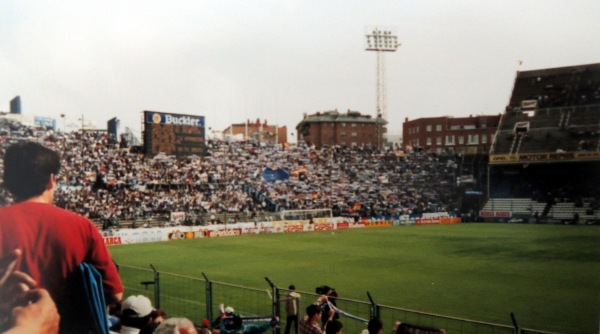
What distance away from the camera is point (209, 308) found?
595 centimetres

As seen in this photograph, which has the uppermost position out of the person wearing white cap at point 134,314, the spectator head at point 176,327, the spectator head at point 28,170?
the spectator head at point 28,170

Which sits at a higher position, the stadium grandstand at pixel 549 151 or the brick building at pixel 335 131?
the brick building at pixel 335 131

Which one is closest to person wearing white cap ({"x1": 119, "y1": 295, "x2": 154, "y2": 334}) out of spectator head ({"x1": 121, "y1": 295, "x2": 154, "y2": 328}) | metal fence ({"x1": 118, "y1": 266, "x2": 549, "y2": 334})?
spectator head ({"x1": 121, "y1": 295, "x2": 154, "y2": 328})

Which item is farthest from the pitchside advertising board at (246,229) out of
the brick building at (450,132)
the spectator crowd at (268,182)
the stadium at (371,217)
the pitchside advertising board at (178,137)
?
the brick building at (450,132)

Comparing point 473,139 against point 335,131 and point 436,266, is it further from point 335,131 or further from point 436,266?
point 436,266

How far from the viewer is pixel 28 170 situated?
2701mm

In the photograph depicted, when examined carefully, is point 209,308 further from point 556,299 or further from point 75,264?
point 556,299

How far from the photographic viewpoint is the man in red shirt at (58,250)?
2510 millimetres

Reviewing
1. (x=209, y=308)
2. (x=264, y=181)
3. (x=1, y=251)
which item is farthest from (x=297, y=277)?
(x=264, y=181)

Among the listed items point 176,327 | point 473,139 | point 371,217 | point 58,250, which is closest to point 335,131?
point 371,217

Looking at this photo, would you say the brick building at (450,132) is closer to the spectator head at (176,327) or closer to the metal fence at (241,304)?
the metal fence at (241,304)

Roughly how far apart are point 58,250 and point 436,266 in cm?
995

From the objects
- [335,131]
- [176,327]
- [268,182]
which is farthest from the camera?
[335,131]

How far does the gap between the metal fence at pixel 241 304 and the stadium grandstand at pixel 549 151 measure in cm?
382
